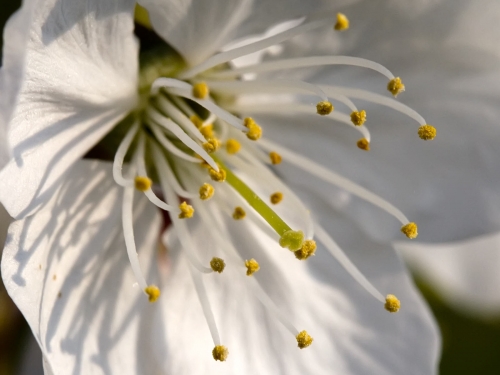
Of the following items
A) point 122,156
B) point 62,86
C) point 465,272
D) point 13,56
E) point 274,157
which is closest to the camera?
point 13,56

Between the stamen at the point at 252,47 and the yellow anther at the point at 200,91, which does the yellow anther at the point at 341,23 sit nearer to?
the stamen at the point at 252,47

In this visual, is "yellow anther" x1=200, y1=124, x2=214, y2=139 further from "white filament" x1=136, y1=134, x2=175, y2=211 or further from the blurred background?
the blurred background

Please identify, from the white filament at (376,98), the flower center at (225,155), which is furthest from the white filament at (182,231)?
the white filament at (376,98)

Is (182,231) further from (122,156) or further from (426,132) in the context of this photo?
(426,132)

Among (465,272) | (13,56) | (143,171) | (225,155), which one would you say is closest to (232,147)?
(225,155)

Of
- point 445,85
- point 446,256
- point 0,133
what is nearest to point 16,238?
point 0,133

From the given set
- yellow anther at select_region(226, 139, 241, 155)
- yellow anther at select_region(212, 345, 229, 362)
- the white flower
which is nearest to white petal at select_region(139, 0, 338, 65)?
the white flower
